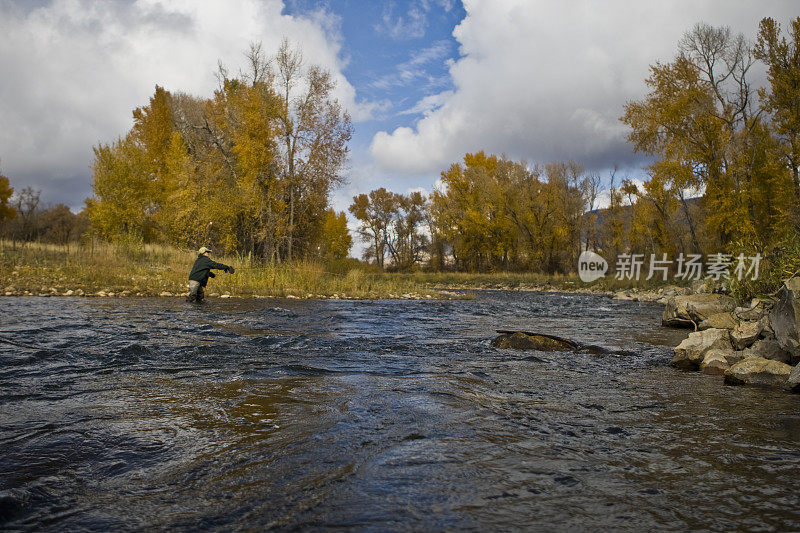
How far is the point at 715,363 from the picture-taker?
6.11 metres

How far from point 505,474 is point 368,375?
9.46 feet

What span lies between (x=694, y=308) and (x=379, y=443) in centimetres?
1027

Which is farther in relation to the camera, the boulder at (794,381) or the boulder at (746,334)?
the boulder at (746,334)

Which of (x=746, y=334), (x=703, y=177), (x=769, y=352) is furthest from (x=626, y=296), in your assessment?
(x=769, y=352)

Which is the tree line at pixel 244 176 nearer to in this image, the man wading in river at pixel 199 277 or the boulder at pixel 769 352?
the man wading in river at pixel 199 277

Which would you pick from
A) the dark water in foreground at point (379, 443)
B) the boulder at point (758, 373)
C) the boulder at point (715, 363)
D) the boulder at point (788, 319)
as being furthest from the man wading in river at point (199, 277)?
the boulder at point (788, 319)

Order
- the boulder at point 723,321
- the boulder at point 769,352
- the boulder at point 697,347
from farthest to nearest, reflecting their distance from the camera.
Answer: the boulder at point 723,321 < the boulder at point 697,347 < the boulder at point 769,352

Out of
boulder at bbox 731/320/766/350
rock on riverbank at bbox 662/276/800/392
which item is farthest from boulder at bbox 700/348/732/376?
boulder at bbox 731/320/766/350

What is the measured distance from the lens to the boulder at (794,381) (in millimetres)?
4902

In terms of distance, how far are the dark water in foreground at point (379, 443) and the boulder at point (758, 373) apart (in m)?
0.36

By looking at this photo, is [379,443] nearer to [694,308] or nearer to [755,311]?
[755,311]

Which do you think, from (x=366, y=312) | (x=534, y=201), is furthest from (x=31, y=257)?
(x=534, y=201)

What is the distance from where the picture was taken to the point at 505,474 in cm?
272

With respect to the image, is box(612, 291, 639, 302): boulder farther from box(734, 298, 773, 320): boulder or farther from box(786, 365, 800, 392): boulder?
box(786, 365, 800, 392): boulder
